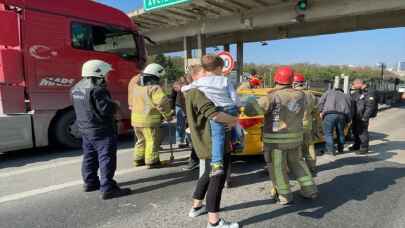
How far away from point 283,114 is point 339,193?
1.49 meters

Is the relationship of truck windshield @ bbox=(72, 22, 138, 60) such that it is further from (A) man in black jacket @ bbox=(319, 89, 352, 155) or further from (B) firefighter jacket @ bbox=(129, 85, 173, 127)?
(A) man in black jacket @ bbox=(319, 89, 352, 155)

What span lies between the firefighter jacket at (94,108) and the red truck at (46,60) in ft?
6.00

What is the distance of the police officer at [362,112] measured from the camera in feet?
22.2

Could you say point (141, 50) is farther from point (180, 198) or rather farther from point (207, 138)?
point (207, 138)

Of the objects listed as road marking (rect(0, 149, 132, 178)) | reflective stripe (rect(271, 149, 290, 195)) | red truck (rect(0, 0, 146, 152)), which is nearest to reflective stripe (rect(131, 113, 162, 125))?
red truck (rect(0, 0, 146, 152))

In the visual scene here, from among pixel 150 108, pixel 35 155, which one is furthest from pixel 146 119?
pixel 35 155

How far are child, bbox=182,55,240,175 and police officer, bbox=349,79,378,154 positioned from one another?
15.4 feet

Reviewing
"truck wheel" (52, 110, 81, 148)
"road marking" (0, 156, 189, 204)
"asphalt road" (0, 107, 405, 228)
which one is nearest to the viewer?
"asphalt road" (0, 107, 405, 228)

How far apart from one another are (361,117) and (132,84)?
4.72m

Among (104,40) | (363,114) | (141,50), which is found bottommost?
(363,114)

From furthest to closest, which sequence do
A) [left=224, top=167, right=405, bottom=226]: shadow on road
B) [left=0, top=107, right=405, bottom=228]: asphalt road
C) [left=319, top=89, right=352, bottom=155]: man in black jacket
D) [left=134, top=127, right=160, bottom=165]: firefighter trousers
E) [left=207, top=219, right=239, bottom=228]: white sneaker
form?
1. [left=319, top=89, right=352, bottom=155]: man in black jacket
2. [left=134, top=127, right=160, bottom=165]: firefighter trousers
3. [left=224, top=167, right=405, bottom=226]: shadow on road
4. [left=0, top=107, right=405, bottom=228]: asphalt road
5. [left=207, top=219, right=239, bottom=228]: white sneaker

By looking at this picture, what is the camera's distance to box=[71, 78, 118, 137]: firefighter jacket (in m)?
3.99

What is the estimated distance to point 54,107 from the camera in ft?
21.7

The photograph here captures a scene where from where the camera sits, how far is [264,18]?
583 inches
